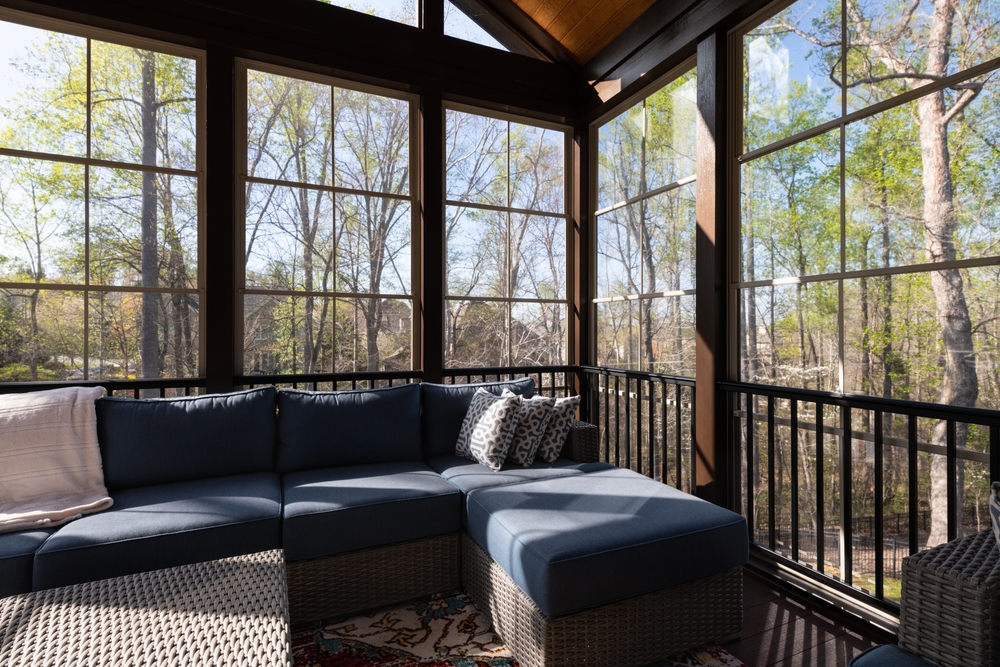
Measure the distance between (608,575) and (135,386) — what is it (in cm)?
247

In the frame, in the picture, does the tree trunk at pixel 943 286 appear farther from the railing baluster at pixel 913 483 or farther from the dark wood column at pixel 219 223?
the dark wood column at pixel 219 223

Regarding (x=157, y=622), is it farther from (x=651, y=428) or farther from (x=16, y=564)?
(x=651, y=428)

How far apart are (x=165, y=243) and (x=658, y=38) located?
116 inches

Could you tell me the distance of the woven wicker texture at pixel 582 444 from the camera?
2.76 m

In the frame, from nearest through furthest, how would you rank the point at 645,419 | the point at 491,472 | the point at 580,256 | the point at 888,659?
1. the point at 888,659
2. the point at 491,472
3. the point at 645,419
4. the point at 580,256

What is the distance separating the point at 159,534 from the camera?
1.78 metres

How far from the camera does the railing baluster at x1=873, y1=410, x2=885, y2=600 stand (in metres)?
1.94

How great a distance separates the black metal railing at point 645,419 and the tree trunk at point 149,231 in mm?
2636

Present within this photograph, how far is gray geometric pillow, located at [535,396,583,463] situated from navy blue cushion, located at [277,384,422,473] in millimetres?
681

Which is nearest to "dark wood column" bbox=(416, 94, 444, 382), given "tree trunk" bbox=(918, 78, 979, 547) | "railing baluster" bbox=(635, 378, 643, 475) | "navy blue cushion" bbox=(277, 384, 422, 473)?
"navy blue cushion" bbox=(277, 384, 422, 473)

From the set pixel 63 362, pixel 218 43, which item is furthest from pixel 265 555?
pixel 218 43

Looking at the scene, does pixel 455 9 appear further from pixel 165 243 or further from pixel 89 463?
pixel 89 463

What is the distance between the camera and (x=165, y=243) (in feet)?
9.01

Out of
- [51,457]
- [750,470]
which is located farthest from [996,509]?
[51,457]
